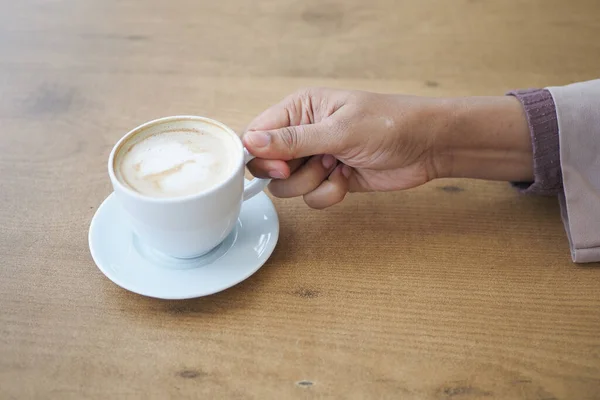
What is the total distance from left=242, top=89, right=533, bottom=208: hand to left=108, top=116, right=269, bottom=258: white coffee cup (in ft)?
0.25

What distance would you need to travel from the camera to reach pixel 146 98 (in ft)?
3.30

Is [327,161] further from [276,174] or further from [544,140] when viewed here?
[544,140]

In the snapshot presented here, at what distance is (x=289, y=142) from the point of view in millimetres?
754

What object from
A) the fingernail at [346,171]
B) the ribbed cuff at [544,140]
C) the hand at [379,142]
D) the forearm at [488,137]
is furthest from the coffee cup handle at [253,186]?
the ribbed cuff at [544,140]

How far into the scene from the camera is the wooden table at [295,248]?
62 cm

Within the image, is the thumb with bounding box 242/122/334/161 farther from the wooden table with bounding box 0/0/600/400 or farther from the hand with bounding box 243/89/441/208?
the wooden table with bounding box 0/0/600/400

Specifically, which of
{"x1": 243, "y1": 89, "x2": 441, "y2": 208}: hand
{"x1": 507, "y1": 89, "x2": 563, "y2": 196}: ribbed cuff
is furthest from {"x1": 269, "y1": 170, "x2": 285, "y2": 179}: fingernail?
{"x1": 507, "y1": 89, "x2": 563, "y2": 196}: ribbed cuff

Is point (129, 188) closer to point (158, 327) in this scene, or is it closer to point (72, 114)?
point (158, 327)

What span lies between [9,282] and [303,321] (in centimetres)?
35

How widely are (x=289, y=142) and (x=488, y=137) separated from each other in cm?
28

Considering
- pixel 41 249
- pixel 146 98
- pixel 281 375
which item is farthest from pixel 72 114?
pixel 281 375

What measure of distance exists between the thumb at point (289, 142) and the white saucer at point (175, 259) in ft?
0.28

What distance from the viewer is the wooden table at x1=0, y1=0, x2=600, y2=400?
2.04ft

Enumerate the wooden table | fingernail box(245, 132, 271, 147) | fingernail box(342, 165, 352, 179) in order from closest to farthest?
the wooden table < fingernail box(245, 132, 271, 147) < fingernail box(342, 165, 352, 179)
